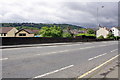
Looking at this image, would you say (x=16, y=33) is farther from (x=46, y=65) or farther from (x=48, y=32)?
(x=46, y=65)

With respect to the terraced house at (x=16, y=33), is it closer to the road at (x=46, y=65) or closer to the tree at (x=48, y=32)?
the tree at (x=48, y=32)

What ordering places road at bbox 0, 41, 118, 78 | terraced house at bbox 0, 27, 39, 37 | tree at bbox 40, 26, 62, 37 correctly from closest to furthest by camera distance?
road at bbox 0, 41, 118, 78 < tree at bbox 40, 26, 62, 37 < terraced house at bbox 0, 27, 39, 37

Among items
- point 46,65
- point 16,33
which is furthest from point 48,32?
point 46,65

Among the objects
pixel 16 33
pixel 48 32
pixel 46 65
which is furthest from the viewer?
pixel 16 33

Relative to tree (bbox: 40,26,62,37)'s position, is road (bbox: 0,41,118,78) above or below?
below

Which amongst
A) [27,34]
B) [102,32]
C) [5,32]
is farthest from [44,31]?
[102,32]

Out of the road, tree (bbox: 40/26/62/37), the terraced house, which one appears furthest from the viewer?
the terraced house

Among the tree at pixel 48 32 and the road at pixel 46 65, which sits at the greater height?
the tree at pixel 48 32

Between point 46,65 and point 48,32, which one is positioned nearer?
point 46,65

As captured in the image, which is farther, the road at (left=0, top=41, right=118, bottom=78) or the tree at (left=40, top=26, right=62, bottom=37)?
the tree at (left=40, top=26, right=62, bottom=37)

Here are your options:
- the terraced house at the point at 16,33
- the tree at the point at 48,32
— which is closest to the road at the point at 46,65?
the tree at the point at 48,32

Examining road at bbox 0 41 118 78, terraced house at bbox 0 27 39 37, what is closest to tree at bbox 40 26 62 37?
terraced house at bbox 0 27 39 37

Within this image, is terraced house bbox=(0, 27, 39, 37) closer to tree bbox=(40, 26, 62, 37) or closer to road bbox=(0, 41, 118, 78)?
tree bbox=(40, 26, 62, 37)

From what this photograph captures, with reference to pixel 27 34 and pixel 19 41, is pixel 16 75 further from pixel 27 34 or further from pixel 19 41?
pixel 27 34
